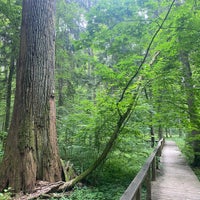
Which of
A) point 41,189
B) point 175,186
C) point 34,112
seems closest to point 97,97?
point 34,112

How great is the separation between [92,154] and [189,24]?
12.2 ft

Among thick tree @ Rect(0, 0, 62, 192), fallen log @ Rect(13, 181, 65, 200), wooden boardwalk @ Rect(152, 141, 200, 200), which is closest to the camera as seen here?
fallen log @ Rect(13, 181, 65, 200)

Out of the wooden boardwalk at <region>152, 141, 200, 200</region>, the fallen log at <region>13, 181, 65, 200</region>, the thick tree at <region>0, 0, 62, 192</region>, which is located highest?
the thick tree at <region>0, 0, 62, 192</region>

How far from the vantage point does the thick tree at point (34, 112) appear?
12.5ft

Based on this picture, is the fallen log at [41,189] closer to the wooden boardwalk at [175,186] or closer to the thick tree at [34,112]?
the thick tree at [34,112]

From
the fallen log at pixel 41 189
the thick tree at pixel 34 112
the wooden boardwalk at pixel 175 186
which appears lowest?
the wooden boardwalk at pixel 175 186

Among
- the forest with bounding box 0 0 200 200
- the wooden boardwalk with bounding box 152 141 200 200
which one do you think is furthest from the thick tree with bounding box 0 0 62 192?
the wooden boardwalk with bounding box 152 141 200 200

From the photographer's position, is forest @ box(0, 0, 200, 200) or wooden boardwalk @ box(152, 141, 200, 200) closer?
forest @ box(0, 0, 200, 200)

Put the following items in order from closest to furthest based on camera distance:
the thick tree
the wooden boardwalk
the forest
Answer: the thick tree → the forest → the wooden boardwalk

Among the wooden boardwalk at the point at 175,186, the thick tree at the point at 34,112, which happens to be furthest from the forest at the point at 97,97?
the wooden boardwalk at the point at 175,186

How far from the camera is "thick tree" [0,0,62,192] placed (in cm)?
381

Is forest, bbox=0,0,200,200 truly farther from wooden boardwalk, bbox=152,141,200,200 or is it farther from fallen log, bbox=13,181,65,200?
wooden boardwalk, bbox=152,141,200,200

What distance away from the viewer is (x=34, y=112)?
161 inches

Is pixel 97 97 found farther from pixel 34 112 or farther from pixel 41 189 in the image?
pixel 41 189
